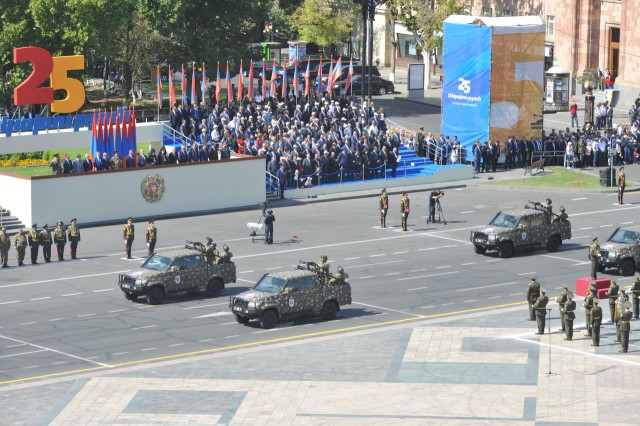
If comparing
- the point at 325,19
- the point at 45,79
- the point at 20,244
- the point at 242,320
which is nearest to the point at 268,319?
the point at 242,320

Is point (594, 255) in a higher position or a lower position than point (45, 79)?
lower

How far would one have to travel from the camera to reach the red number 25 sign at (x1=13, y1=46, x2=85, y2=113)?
208ft

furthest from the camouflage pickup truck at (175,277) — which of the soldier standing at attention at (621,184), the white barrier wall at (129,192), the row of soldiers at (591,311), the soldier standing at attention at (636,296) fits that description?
the soldier standing at attention at (621,184)

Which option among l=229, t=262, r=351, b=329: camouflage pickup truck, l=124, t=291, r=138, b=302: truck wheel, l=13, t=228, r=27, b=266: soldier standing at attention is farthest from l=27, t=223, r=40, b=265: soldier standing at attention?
l=229, t=262, r=351, b=329: camouflage pickup truck

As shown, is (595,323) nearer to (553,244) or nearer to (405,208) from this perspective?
(553,244)

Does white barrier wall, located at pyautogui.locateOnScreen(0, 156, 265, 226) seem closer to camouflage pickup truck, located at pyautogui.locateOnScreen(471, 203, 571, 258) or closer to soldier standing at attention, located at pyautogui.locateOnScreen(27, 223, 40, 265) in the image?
soldier standing at attention, located at pyautogui.locateOnScreen(27, 223, 40, 265)

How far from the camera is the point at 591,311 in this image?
141 feet

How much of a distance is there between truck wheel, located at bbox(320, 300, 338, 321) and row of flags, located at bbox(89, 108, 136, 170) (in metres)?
20.5

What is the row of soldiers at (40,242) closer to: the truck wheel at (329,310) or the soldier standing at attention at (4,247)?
the soldier standing at attention at (4,247)

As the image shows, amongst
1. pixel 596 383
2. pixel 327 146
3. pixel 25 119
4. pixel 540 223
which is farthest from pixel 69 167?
Result: pixel 596 383

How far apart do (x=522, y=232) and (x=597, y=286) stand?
27.0 ft

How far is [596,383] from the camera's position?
128ft

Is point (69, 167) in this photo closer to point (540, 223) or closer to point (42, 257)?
point (42, 257)

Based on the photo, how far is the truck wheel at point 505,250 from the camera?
181 feet
